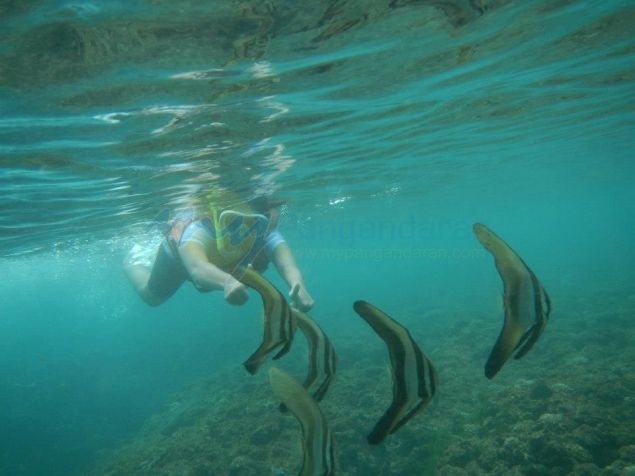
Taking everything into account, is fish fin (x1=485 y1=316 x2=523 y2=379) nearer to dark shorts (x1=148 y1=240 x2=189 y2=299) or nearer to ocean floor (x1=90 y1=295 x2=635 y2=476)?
ocean floor (x1=90 y1=295 x2=635 y2=476)

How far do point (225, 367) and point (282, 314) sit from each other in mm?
26475

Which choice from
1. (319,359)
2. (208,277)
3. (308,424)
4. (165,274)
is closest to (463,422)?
(208,277)

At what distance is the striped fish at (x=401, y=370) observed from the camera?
7.39 ft

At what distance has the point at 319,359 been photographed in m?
2.97

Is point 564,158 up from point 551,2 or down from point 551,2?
down

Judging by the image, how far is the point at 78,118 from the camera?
8820mm

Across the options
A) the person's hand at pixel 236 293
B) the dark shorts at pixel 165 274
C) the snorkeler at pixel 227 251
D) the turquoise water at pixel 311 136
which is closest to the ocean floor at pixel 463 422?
the turquoise water at pixel 311 136

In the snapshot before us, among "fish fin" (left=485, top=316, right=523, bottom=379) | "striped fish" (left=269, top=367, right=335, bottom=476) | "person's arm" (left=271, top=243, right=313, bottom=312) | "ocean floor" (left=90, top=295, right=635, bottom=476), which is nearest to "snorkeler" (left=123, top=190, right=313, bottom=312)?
A: "person's arm" (left=271, top=243, right=313, bottom=312)

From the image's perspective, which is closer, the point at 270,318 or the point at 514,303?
the point at 514,303

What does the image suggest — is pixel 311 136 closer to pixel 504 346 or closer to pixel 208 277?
pixel 208 277

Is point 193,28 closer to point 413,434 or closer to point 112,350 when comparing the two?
point 413,434

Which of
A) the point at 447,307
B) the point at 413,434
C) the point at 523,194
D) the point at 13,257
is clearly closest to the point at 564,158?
the point at 447,307

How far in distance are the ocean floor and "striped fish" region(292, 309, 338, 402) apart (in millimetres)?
547

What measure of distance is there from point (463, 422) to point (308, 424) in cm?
1084
